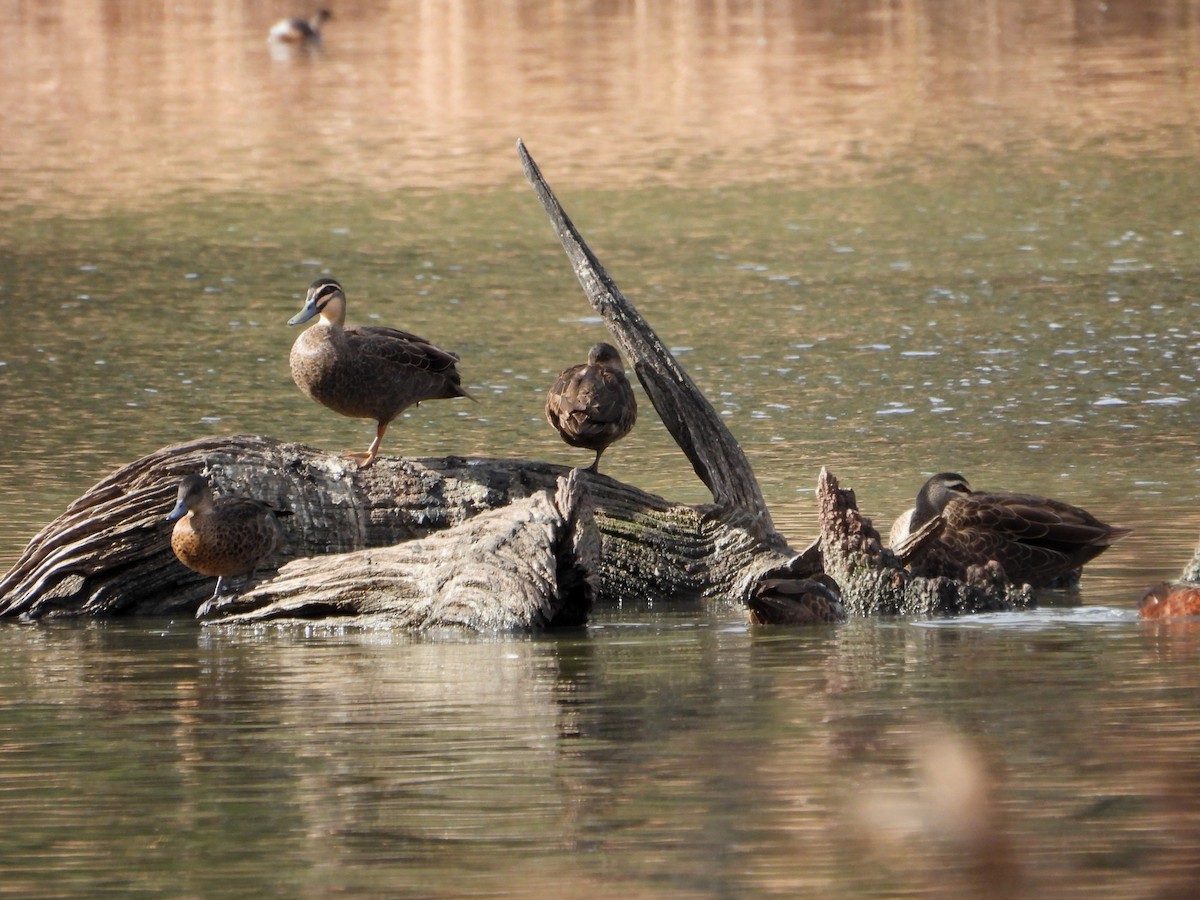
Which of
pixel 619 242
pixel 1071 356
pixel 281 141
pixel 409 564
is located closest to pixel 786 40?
pixel 281 141

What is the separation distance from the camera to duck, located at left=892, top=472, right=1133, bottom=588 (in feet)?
31.0

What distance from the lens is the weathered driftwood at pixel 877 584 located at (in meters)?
9.09

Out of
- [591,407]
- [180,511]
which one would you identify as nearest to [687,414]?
[591,407]

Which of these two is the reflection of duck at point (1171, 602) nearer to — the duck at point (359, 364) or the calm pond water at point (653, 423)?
the calm pond water at point (653, 423)

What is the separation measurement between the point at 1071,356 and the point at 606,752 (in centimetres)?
932

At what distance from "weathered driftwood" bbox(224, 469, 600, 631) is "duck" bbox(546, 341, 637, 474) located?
0.69 metres

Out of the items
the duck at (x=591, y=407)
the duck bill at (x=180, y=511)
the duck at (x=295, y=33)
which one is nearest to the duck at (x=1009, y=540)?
the duck at (x=591, y=407)

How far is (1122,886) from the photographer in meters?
5.36

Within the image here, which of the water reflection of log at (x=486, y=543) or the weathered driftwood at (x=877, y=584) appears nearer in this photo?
the water reflection of log at (x=486, y=543)

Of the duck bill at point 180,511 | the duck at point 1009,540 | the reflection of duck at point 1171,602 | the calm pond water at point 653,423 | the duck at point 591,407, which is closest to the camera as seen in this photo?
the calm pond water at point 653,423

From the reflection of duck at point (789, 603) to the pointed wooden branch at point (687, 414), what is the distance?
854 mm

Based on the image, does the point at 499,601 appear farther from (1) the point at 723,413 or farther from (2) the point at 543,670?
(1) the point at 723,413

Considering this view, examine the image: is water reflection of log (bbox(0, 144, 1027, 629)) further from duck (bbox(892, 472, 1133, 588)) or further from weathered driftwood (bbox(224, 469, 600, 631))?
duck (bbox(892, 472, 1133, 588))

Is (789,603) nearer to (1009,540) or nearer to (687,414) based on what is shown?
(1009,540)
